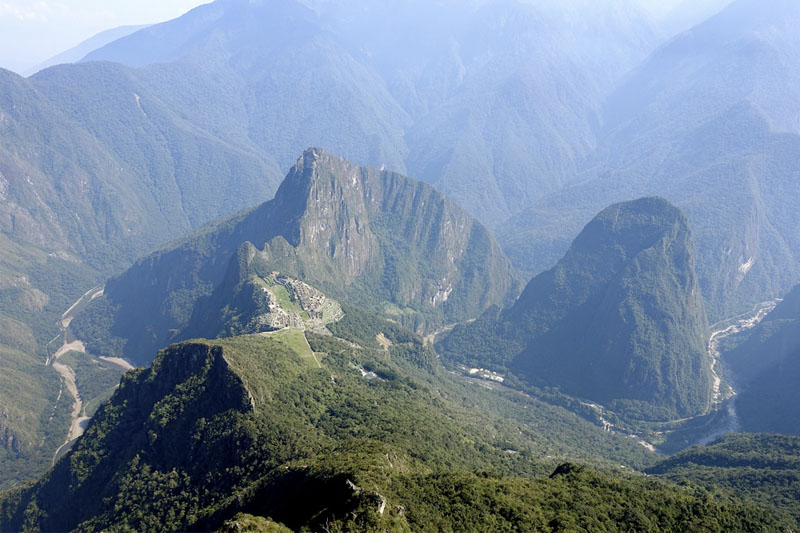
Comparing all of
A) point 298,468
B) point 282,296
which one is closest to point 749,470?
point 298,468

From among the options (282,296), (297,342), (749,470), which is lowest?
(749,470)

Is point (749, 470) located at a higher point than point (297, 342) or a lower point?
lower

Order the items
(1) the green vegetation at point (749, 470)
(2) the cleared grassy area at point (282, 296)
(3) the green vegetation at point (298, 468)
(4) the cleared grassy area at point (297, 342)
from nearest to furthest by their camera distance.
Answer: (3) the green vegetation at point (298, 468) → (1) the green vegetation at point (749, 470) → (4) the cleared grassy area at point (297, 342) → (2) the cleared grassy area at point (282, 296)

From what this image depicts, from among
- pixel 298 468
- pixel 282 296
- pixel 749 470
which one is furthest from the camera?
pixel 282 296

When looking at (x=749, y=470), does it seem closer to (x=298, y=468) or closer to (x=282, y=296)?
(x=298, y=468)

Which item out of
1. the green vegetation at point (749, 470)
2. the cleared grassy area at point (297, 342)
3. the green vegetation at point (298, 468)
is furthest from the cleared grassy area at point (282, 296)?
the green vegetation at point (749, 470)

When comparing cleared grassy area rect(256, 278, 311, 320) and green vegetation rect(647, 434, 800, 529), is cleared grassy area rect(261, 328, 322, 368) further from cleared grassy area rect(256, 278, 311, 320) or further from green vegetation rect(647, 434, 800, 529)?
green vegetation rect(647, 434, 800, 529)

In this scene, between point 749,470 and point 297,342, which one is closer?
point 749,470

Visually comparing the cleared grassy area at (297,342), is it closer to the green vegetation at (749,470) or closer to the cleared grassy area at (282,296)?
the cleared grassy area at (282,296)

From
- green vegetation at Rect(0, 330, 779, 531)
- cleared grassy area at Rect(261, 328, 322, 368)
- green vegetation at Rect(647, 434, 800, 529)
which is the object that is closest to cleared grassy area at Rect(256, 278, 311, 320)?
cleared grassy area at Rect(261, 328, 322, 368)

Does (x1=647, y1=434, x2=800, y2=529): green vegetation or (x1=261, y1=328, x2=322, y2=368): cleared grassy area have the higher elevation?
(x1=261, y1=328, x2=322, y2=368): cleared grassy area

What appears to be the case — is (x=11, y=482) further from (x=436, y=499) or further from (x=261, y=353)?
(x=436, y=499)

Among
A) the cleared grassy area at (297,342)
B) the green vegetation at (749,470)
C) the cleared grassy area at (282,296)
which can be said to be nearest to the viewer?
the green vegetation at (749,470)
